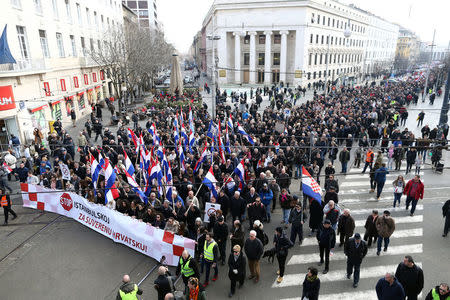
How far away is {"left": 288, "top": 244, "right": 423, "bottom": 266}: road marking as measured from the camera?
8.76 meters

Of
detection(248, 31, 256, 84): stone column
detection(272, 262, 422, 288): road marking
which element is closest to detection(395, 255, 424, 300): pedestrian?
detection(272, 262, 422, 288): road marking

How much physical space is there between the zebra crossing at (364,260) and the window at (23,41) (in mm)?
22463

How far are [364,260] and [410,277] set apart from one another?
85.5 inches

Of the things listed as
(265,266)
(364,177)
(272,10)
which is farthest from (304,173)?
(272,10)

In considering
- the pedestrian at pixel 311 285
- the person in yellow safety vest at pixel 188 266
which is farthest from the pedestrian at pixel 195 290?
the pedestrian at pixel 311 285

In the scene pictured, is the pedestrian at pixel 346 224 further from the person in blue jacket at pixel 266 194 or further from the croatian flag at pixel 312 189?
the person in blue jacket at pixel 266 194

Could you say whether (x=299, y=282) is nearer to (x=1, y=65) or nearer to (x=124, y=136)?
(x=124, y=136)

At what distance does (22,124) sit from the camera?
66.5 feet

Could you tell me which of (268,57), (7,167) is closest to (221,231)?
(7,167)

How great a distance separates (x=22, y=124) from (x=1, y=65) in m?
3.71

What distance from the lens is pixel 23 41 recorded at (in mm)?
21891

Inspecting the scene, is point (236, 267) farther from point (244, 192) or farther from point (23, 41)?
point (23, 41)

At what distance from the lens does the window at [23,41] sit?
70.3 ft

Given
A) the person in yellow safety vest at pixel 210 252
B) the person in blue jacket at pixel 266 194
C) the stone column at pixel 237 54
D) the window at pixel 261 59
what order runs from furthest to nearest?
the window at pixel 261 59, the stone column at pixel 237 54, the person in blue jacket at pixel 266 194, the person in yellow safety vest at pixel 210 252
